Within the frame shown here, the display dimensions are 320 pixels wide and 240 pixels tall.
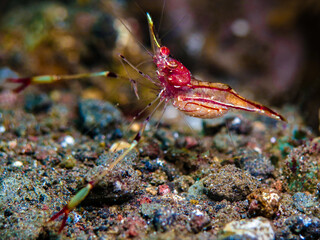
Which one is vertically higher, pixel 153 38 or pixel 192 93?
pixel 153 38

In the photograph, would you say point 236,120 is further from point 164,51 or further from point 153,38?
point 153,38

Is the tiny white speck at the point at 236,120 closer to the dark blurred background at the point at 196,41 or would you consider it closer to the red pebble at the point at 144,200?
the dark blurred background at the point at 196,41

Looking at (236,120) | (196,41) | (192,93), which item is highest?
(196,41)

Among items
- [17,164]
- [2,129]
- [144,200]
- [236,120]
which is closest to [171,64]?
[144,200]

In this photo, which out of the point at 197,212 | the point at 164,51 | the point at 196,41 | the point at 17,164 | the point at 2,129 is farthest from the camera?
the point at 196,41

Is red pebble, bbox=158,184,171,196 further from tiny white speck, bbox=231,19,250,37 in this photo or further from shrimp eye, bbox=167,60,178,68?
tiny white speck, bbox=231,19,250,37

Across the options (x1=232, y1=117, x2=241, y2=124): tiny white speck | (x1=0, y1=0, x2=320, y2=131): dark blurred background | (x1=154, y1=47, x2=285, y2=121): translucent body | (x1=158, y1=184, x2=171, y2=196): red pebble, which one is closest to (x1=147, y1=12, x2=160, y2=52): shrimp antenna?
(x1=154, y1=47, x2=285, y2=121): translucent body

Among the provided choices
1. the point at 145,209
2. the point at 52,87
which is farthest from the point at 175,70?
the point at 52,87

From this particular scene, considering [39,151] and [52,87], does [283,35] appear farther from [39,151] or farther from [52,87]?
[39,151]
